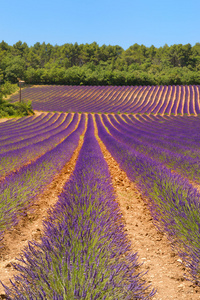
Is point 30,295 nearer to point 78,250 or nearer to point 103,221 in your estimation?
point 78,250

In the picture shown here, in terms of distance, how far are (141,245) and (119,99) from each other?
47458 millimetres

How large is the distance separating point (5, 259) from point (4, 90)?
37.3 meters

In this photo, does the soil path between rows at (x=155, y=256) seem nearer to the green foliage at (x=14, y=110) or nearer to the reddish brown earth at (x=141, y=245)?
the reddish brown earth at (x=141, y=245)

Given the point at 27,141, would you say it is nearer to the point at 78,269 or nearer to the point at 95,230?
the point at 95,230

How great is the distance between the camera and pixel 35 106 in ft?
137

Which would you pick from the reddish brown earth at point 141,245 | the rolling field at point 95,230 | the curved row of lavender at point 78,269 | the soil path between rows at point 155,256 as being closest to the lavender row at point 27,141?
the rolling field at point 95,230

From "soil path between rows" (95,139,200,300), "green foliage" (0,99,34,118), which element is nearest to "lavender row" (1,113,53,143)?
"soil path between rows" (95,139,200,300)

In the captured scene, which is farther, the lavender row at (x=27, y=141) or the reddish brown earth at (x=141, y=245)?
the lavender row at (x=27, y=141)

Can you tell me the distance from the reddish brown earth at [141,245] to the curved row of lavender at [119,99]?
3347 centimetres

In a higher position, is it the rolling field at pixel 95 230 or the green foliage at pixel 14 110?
the green foliage at pixel 14 110

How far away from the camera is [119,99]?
48.8 meters

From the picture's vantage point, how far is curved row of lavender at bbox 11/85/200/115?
39406 mm

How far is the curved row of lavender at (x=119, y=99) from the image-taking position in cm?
3941

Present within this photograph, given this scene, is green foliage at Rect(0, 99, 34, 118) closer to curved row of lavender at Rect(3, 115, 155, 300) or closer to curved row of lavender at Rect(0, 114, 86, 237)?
curved row of lavender at Rect(0, 114, 86, 237)
